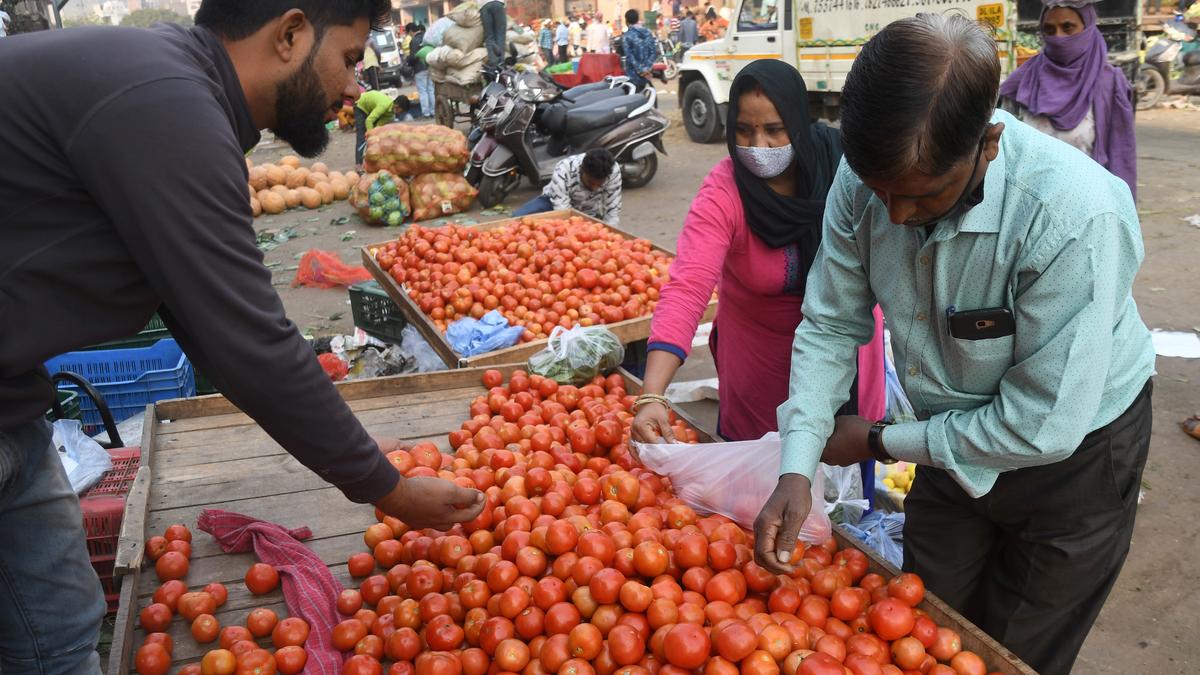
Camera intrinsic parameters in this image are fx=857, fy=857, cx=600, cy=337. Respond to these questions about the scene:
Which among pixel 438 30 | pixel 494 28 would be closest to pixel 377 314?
pixel 494 28

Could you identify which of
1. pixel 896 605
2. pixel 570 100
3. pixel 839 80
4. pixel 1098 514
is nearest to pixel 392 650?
pixel 896 605

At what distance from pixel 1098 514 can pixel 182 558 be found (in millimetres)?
2480

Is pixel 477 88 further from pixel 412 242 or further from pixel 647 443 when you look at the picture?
pixel 647 443

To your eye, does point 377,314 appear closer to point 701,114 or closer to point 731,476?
point 731,476

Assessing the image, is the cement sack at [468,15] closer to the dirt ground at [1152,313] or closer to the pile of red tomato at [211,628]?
the dirt ground at [1152,313]

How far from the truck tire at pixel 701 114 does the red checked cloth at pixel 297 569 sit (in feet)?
42.0

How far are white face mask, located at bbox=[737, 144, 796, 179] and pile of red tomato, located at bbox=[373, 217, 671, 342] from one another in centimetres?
212

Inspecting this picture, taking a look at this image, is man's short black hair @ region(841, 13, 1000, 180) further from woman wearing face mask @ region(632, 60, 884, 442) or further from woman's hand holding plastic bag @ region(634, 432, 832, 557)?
woman wearing face mask @ region(632, 60, 884, 442)

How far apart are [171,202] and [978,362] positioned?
1.61m

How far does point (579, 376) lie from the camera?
393cm

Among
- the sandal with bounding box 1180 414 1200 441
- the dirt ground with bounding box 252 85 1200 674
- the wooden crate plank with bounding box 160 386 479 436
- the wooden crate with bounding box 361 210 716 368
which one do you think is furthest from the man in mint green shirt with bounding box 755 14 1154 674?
the sandal with bounding box 1180 414 1200 441

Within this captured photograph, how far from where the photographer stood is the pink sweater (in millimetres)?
2818

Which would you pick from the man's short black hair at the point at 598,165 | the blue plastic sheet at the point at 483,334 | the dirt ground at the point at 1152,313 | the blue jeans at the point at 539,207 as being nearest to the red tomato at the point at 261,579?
the blue plastic sheet at the point at 483,334

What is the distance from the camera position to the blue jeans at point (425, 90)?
1945cm
